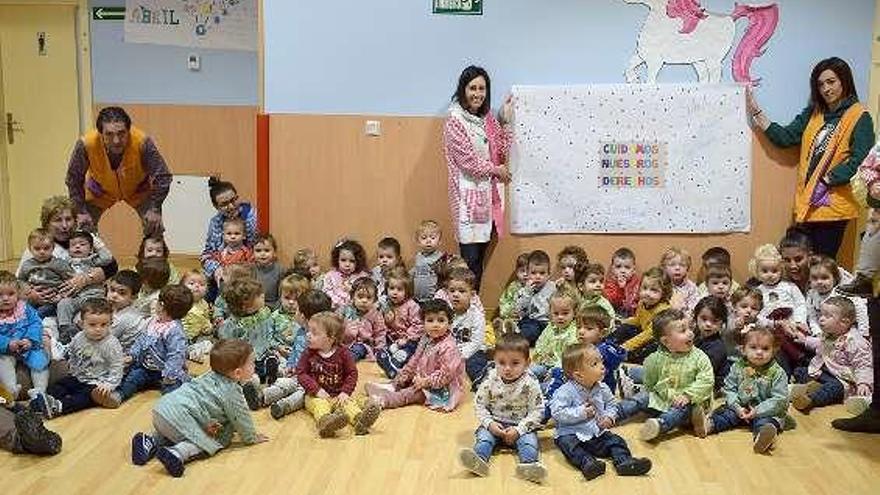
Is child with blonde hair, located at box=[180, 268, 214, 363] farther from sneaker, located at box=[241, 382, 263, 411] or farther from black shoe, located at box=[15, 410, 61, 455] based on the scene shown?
black shoe, located at box=[15, 410, 61, 455]

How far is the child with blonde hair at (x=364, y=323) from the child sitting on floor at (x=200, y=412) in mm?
1394

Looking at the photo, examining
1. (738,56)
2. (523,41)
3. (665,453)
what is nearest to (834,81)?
(738,56)

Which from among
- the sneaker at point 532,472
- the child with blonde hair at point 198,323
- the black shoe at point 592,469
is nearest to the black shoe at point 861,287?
the black shoe at point 592,469

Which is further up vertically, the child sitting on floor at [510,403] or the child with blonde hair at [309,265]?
the child with blonde hair at [309,265]

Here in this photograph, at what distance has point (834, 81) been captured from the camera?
5.41m

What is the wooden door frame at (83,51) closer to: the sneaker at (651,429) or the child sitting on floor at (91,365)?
the child sitting on floor at (91,365)

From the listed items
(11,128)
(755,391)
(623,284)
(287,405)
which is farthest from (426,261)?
(11,128)

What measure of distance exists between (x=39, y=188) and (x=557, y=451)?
18.2 feet

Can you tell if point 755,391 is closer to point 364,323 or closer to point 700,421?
point 700,421

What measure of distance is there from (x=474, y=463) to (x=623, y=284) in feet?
7.83

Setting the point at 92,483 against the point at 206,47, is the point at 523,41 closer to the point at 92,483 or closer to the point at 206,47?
the point at 206,47

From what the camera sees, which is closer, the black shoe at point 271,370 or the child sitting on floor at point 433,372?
the child sitting on floor at point 433,372

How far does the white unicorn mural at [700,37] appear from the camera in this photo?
5625 mm

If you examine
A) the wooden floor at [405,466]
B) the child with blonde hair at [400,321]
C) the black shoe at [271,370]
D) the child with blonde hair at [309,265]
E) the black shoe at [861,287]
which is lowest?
the wooden floor at [405,466]
